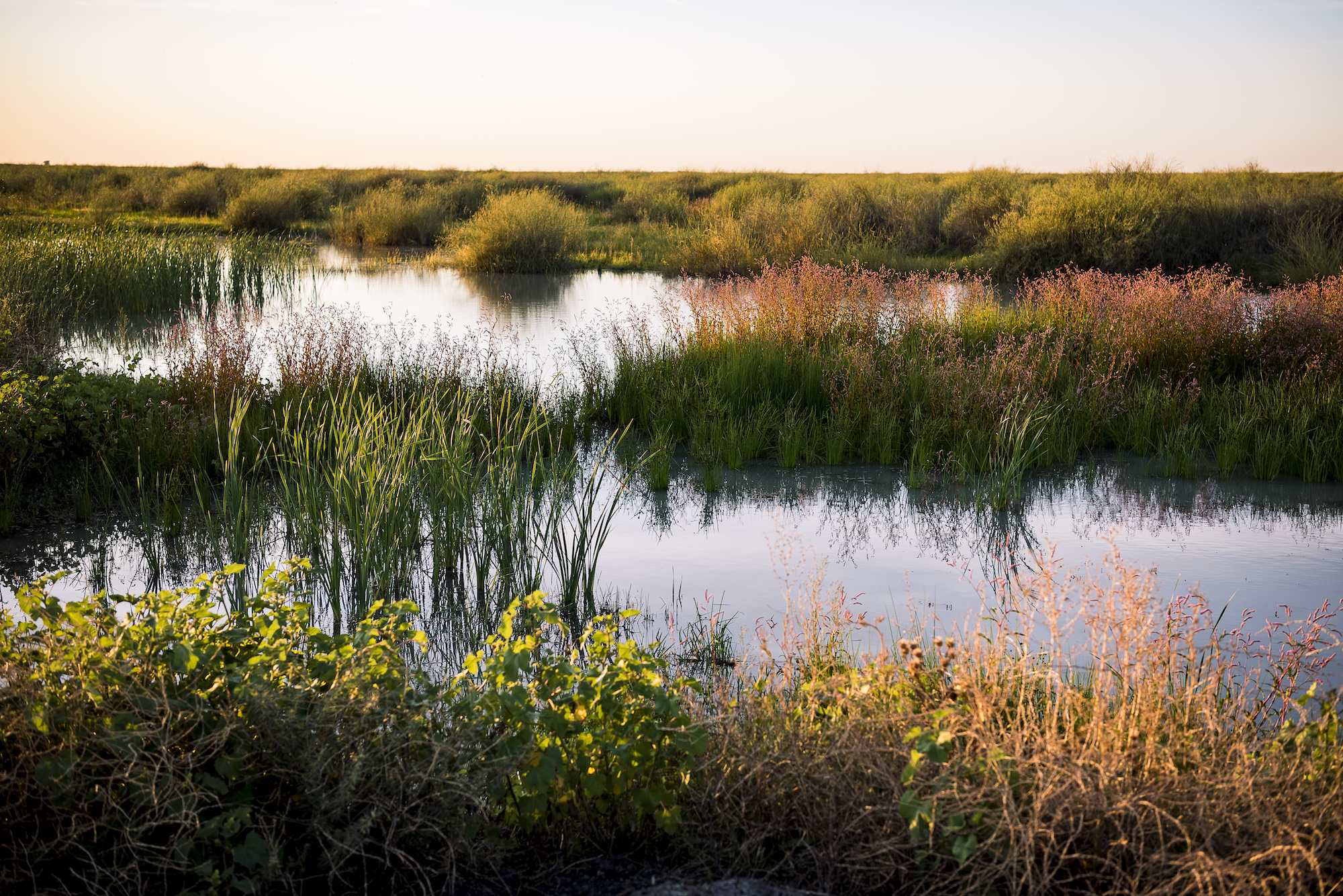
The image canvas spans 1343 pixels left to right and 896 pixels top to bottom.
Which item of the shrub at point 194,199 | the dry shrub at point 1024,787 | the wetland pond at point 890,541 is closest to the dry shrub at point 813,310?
the wetland pond at point 890,541

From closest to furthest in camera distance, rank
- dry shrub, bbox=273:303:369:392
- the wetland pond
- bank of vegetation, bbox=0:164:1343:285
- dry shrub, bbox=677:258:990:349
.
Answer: the wetland pond, dry shrub, bbox=273:303:369:392, dry shrub, bbox=677:258:990:349, bank of vegetation, bbox=0:164:1343:285

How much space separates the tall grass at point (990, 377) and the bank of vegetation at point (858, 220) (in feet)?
9.05

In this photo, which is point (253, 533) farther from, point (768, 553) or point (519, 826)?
point (519, 826)

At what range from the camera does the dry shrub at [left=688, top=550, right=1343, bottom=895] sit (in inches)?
79.4

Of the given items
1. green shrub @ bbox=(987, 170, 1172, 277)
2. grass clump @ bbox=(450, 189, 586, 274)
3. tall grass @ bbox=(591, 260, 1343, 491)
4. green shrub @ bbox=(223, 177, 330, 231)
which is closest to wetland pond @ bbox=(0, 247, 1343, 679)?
tall grass @ bbox=(591, 260, 1343, 491)

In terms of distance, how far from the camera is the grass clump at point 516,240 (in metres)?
20.8

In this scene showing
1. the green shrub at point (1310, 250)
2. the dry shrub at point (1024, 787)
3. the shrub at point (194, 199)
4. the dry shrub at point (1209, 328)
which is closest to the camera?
the dry shrub at point (1024, 787)

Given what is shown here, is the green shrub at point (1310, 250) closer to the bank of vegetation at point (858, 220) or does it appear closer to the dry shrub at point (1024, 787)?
the bank of vegetation at point (858, 220)

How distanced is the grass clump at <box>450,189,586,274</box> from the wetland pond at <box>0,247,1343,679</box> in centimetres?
1469

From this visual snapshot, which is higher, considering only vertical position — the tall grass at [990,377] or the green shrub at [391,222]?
the green shrub at [391,222]

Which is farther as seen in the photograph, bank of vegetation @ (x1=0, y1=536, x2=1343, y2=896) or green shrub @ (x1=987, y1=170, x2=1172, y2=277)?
green shrub @ (x1=987, y1=170, x2=1172, y2=277)

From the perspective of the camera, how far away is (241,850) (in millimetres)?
2012

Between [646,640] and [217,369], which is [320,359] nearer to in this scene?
[217,369]

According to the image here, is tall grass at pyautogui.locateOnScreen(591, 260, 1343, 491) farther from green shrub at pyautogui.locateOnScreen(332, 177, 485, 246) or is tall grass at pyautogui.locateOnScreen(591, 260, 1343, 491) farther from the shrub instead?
the shrub
